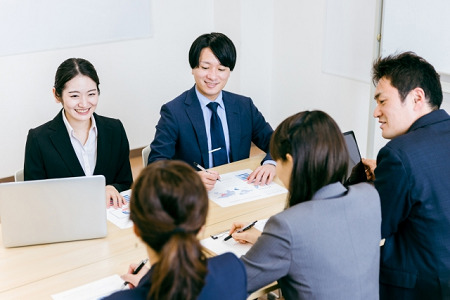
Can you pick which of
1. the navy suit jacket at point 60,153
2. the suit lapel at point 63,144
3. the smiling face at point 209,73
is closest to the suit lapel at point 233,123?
the smiling face at point 209,73

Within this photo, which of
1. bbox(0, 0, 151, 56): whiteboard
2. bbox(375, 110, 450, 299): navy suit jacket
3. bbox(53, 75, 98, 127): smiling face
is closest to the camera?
bbox(375, 110, 450, 299): navy suit jacket

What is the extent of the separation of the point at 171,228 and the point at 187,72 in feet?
13.2

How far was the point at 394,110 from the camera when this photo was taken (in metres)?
2.19

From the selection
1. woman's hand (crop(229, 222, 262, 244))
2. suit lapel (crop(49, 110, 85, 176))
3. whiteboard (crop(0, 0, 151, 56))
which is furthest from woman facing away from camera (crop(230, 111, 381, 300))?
whiteboard (crop(0, 0, 151, 56))

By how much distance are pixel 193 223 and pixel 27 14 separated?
3454 millimetres

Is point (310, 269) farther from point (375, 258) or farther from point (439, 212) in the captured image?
point (439, 212)

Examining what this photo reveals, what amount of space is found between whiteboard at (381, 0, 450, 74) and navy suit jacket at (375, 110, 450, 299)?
5.32 feet

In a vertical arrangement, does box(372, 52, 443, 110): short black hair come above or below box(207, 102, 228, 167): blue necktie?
above

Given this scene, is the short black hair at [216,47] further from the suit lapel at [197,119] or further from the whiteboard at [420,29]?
the whiteboard at [420,29]

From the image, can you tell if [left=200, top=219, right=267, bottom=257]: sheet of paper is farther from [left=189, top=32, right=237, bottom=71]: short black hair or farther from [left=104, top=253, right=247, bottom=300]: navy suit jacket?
[left=189, top=32, right=237, bottom=71]: short black hair

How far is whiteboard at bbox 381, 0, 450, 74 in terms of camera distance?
11.6 feet

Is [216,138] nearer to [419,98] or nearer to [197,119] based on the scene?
[197,119]

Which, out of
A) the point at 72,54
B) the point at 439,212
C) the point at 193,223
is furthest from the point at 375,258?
the point at 72,54

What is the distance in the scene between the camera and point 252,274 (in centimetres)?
171
